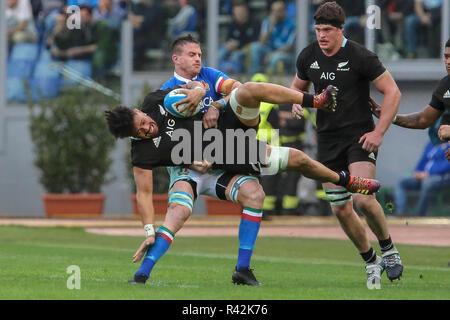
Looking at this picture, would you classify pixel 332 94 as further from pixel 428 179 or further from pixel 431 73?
pixel 431 73

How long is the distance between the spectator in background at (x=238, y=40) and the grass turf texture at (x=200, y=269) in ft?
→ 22.2

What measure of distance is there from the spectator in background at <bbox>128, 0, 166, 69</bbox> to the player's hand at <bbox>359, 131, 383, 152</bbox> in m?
13.9

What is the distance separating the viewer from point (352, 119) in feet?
33.5

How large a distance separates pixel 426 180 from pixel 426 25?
3.67 m

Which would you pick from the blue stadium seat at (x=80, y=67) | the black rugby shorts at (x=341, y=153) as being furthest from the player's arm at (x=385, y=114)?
the blue stadium seat at (x=80, y=67)

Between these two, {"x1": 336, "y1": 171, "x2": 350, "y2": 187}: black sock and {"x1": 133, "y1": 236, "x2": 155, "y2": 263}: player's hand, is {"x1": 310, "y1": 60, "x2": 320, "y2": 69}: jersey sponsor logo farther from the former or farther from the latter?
{"x1": 133, "y1": 236, "x2": 155, "y2": 263}: player's hand

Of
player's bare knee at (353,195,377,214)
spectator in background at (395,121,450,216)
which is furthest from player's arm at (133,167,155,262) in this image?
spectator in background at (395,121,450,216)

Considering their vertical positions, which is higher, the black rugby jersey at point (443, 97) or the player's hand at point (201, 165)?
the black rugby jersey at point (443, 97)

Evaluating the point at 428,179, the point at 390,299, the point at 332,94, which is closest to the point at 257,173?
the point at 332,94

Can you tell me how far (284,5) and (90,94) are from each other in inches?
179

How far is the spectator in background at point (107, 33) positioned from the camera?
76.7 feet

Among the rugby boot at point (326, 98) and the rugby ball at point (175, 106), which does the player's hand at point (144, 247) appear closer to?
the rugby ball at point (175, 106)

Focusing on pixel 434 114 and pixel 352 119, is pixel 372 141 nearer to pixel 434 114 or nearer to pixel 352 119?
pixel 352 119

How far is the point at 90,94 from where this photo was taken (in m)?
23.1
